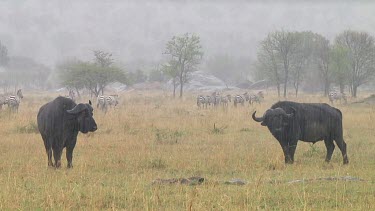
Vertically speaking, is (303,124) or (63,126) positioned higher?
(303,124)

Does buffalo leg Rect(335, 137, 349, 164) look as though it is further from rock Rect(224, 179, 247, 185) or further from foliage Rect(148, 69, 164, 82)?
foliage Rect(148, 69, 164, 82)

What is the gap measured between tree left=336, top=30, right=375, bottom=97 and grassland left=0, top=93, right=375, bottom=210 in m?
48.5

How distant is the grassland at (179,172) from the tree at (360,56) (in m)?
48.5

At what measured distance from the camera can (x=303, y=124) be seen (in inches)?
527

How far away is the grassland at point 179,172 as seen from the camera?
772cm

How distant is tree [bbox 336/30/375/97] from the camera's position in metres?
66.9

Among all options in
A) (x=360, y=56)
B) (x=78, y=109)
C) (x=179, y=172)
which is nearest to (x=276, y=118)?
(x=179, y=172)

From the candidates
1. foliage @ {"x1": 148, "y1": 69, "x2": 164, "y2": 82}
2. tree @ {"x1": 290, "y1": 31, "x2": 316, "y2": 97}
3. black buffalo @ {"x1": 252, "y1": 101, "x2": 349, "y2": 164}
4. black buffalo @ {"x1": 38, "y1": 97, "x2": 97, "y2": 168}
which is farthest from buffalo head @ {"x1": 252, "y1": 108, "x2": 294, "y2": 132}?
foliage @ {"x1": 148, "y1": 69, "x2": 164, "y2": 82}

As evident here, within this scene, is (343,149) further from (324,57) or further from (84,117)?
(324,57)

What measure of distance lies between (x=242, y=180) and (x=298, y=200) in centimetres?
195

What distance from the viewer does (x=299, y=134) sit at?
1336 cm

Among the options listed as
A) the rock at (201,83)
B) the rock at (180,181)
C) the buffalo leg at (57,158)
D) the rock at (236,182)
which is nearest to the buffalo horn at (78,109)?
the buffalo leg at (57,158)

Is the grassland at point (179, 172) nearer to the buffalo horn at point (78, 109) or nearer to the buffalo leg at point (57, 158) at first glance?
the buffalo leg at point (57, 158)

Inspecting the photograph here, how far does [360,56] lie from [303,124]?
58.5m
